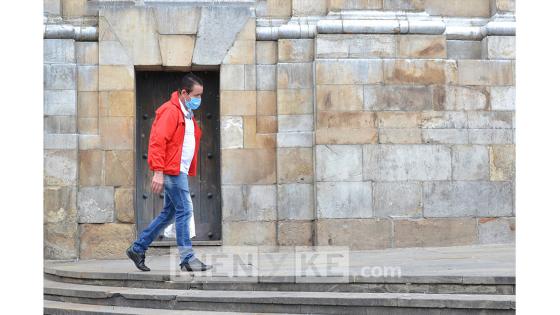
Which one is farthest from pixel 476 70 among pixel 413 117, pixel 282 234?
pixel 282 234

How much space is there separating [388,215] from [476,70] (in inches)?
79.7

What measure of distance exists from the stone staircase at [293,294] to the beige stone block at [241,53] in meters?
3.44

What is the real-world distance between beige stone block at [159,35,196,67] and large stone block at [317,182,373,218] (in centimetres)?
216

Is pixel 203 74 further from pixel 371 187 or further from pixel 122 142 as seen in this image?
pixel 371 187

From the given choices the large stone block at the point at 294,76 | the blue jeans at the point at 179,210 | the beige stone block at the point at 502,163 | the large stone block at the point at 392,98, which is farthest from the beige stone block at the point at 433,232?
the blue jeans at the point at 179,210

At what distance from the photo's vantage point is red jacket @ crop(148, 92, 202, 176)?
8.41 m

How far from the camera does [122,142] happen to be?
11.1 m

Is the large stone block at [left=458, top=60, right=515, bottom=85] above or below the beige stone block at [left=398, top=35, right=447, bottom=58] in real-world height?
below

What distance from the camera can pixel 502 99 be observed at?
11.2 m

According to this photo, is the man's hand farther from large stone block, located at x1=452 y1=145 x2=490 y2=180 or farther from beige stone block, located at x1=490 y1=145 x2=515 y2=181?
beige stone block, located at x1=490 y1=145 x2=515 y2=181

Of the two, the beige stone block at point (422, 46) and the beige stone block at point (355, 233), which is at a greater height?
the beige stone block at point (422, 46)

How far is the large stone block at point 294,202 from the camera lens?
436 inches

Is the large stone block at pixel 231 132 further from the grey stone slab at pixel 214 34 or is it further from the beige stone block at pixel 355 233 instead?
the beige stone block at pixel 355 233

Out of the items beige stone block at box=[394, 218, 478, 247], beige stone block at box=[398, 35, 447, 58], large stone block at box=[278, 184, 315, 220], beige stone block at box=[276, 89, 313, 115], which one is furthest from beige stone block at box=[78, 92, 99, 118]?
beige stone block at box=[394, 218, 478, 247]
